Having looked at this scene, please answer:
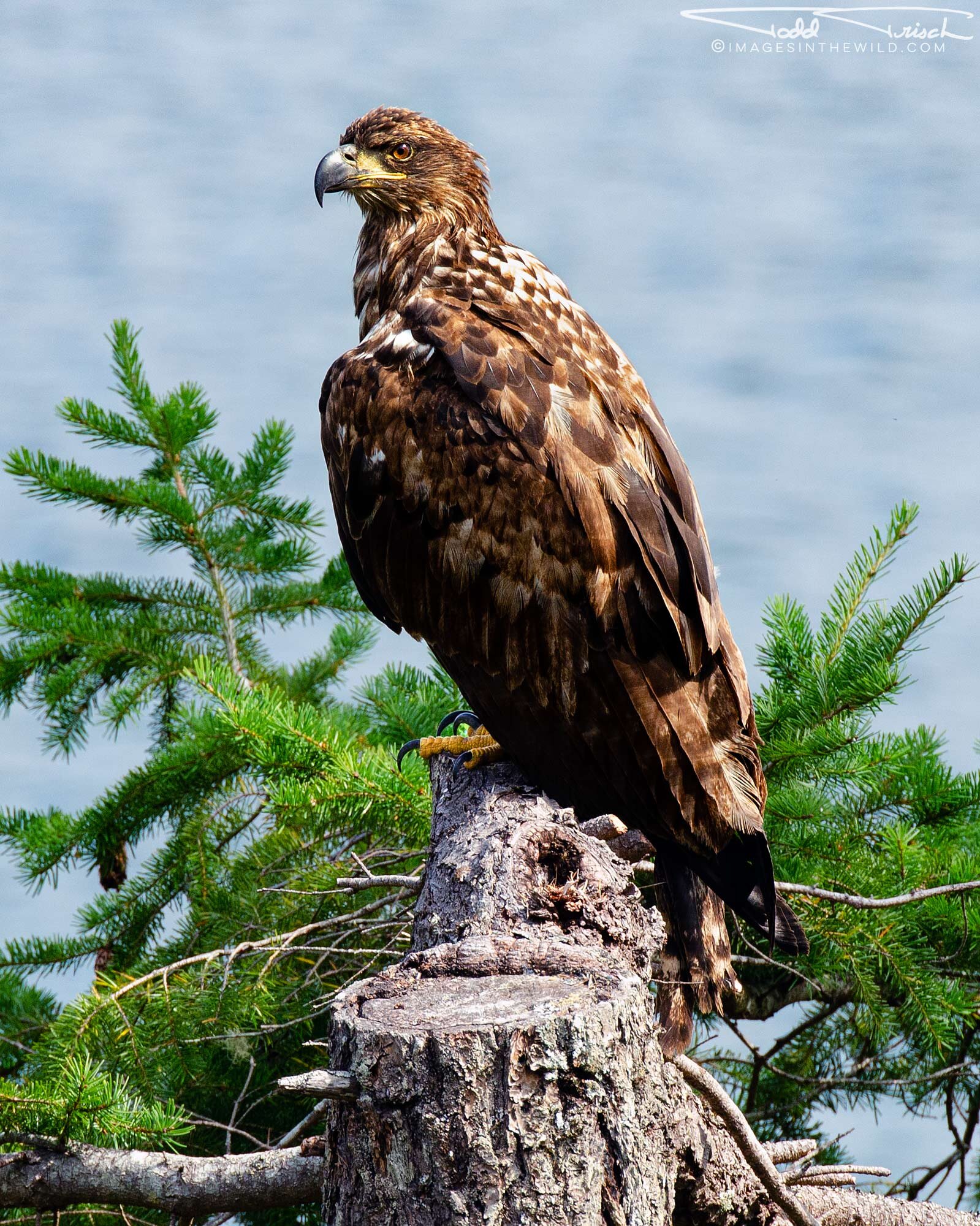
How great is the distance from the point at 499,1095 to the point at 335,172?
216cm

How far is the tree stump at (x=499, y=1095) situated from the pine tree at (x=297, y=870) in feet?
2.53

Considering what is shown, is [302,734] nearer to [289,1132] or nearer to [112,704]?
[289,1132]

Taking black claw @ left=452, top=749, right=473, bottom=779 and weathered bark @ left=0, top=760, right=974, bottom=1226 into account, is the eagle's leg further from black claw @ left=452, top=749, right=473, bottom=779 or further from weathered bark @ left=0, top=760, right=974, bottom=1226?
weathered bark @ left=0, top=760, right=974, bottom=1226

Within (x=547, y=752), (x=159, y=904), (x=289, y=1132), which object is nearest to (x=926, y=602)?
(x=547, y=752)

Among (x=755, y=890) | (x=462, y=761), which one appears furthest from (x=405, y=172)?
(x=755, y=890)

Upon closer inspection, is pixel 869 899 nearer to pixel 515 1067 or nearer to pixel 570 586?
pixel 570 586

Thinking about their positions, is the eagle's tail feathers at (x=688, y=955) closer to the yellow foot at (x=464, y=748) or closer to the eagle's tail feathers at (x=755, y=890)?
the eagle's tail feathers at (x=755, y=890)

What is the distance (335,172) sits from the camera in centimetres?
269

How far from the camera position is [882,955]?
7.09ft

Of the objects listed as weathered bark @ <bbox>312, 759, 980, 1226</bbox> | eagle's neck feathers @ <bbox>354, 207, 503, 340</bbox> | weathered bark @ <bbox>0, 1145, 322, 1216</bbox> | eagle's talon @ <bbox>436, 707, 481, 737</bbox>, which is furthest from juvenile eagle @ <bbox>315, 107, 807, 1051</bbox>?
weathered bark @ <bbox>312, 759, 980, 1226</bbox>

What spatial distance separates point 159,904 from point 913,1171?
67.7 inches

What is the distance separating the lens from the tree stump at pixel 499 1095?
104 cm

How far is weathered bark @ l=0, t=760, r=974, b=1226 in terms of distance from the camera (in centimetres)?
104

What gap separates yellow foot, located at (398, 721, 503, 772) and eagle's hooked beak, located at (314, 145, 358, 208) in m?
1.23
